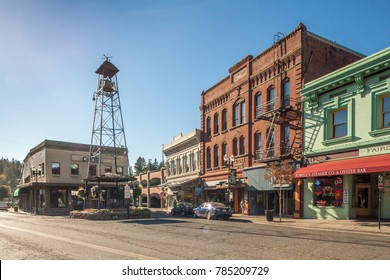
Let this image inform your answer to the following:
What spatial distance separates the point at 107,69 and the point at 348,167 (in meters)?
24.9

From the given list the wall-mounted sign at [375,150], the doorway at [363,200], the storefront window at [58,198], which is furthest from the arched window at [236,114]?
the storefront window at [58,198]

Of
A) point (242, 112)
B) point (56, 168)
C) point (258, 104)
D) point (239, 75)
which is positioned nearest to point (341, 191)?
point (258, 104)

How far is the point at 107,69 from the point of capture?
115 ft

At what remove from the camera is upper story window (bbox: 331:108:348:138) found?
2267 centimetres

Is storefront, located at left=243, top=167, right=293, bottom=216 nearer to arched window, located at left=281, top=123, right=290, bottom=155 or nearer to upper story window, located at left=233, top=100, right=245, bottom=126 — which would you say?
arched window, located at left=281, top=123, right=290, bottom=155

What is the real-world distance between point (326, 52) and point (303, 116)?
609 centimetres

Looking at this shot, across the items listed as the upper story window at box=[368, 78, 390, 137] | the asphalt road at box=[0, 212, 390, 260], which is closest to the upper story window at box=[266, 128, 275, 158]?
the upper story window at box=[368, 78, 390, 137]

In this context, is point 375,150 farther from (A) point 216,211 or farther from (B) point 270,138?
(A) point 216,211

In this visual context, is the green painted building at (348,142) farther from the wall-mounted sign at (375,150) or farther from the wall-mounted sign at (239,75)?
the wall-mounted sign at (239,75)

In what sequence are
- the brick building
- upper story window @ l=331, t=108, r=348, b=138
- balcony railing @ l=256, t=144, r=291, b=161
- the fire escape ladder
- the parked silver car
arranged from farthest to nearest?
1. the fire escape ladder
2. balcony railing @ l=256, t=144, r=291, b=161
3. the brick building
4. the parked silver car
5. upper story window @ l=331, t=108, r=348, b=138

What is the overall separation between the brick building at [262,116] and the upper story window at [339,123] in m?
2.98

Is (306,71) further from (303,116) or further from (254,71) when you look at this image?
(254,71)

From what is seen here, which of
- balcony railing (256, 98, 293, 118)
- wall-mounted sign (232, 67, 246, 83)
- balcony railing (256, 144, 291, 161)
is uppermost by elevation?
wall-mounted sign (232, 67, 246, 83)

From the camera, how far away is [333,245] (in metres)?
11.7
